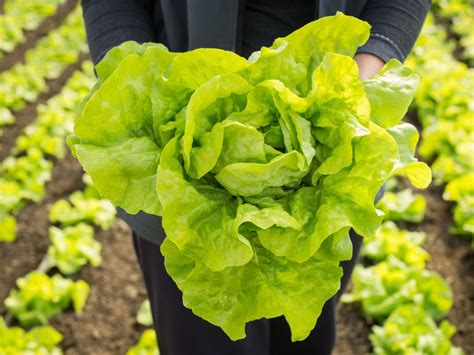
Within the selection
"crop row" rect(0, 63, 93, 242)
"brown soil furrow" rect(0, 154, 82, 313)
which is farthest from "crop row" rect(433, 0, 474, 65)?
"brown soil furrow" rect(0, 154, 82, 313)

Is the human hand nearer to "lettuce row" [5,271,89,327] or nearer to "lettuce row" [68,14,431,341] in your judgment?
"lettuce row" [68,14,431,341]

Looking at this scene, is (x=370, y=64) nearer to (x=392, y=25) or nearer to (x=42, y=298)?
(x=392, y=25)

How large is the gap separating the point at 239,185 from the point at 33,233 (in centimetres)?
303

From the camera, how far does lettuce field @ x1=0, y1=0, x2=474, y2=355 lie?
4.18ft

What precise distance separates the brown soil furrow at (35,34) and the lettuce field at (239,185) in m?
0.02

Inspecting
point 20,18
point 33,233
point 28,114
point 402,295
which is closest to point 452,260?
point 402,295

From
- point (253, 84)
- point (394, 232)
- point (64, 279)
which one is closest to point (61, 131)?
point (64, 279)

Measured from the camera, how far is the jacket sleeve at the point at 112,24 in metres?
1.86

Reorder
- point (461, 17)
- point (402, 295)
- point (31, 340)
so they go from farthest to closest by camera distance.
A: point (461, 17), point (402, 295), point (31, 340)

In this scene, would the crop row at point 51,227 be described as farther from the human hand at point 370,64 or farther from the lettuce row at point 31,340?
the human hand at point 370,64

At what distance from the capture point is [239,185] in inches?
51.1

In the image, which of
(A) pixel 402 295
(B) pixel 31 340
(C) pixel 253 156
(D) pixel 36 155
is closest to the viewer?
(C) pixel 253 156

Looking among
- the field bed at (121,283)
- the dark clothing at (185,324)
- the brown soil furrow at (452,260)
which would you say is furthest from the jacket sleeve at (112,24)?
the brown soil furrow at (452,260)

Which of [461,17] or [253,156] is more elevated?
[253,156]
